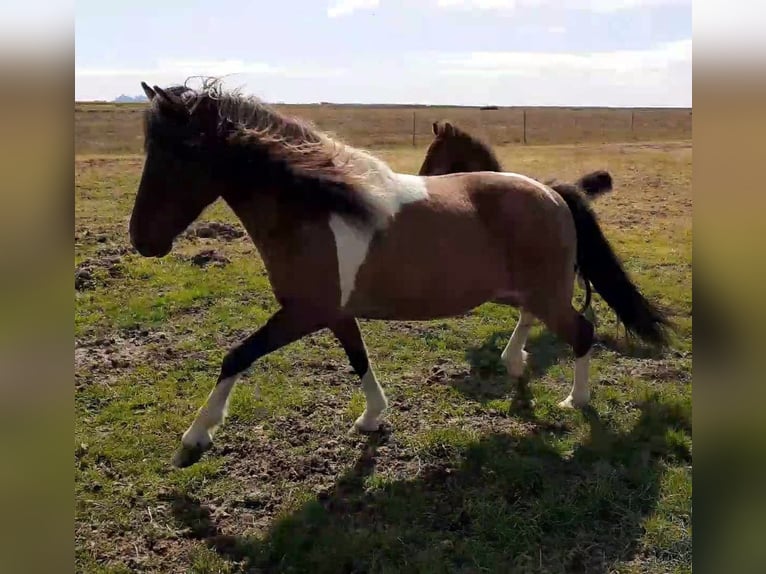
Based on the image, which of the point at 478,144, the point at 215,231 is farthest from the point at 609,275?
the point at 215,231

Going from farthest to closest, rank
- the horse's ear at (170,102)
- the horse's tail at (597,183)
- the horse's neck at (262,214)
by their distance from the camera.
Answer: the horse's tail at (597,183)
the horse's neck at (262,214)
the horse's ear at (170,102)

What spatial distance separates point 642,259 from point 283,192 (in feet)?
20.4

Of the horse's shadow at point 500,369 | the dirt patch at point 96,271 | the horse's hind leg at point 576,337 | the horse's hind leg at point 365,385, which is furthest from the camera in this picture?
the dirt patch at point 96,271

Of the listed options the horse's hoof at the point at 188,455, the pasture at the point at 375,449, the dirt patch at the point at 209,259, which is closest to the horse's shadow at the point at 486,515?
the pasture at the point at 375,449

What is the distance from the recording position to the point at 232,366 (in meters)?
3.63

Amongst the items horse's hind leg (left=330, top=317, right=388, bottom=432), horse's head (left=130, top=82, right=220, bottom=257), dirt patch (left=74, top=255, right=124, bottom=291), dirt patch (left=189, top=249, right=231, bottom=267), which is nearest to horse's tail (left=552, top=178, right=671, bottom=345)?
horse's hind leg (left=330, top=317, right=388, bottom=432)

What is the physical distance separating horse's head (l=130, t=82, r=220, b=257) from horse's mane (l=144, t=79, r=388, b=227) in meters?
0.03

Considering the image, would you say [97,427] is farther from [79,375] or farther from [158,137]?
[158,137]

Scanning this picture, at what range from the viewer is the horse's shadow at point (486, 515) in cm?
296

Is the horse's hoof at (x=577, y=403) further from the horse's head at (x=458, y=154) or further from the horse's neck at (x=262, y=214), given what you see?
the horse's head at (x=458, y=154)

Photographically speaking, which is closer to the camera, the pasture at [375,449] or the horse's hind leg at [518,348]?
the pasture at [375,449]

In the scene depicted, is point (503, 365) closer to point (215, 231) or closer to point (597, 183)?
point (597, 183)
